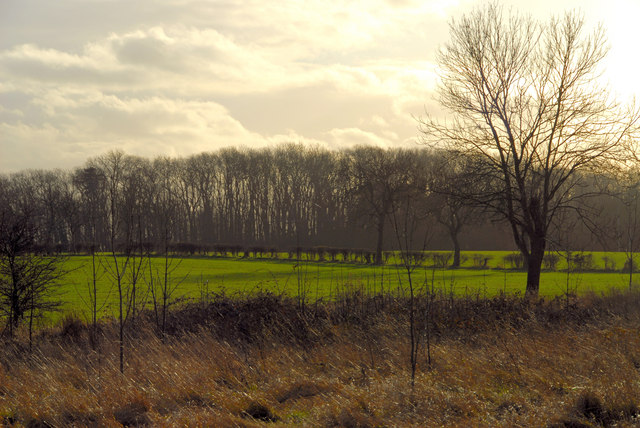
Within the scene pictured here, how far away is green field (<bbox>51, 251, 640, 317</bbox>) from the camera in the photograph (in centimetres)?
1803

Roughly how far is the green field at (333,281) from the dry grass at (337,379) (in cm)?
282

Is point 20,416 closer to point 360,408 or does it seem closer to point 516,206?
point 360,408

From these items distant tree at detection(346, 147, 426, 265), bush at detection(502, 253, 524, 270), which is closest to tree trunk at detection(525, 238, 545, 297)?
bush at detection(502, 253, 524, 270)

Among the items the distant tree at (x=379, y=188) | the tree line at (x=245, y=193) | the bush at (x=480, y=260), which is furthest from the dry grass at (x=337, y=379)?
the tree line at (x=245, y=193)

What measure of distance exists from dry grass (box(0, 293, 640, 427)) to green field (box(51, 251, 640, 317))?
282 centimetres

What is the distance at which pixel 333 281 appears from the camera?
26219mm

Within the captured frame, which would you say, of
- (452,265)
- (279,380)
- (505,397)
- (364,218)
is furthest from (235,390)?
(364,218)

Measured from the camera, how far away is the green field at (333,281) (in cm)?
1803

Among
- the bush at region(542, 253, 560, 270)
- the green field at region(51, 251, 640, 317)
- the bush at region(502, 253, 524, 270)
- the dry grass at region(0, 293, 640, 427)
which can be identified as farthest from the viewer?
the bush at region(502, 253, 524, 270)

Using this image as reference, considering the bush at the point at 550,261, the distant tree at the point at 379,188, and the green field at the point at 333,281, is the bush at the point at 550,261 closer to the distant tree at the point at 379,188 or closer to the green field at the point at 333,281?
the green field at the point at 333,281

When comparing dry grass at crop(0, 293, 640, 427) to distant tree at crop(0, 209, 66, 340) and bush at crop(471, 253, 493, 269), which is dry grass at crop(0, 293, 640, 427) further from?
bush at crop(471, 253, 493, 269)

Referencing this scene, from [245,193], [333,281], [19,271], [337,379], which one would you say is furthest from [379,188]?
[337,379]

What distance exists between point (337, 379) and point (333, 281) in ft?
62.1

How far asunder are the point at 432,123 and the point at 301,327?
33.9 feet
